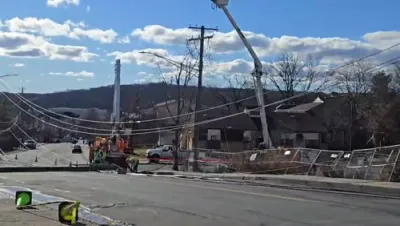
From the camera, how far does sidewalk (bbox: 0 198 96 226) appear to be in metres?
12.1

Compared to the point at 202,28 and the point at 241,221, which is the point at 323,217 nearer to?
the point at 241,221

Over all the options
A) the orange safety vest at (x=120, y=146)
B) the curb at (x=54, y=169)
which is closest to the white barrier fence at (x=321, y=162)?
the curb at (x=54, y=169)

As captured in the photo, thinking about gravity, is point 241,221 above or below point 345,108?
below

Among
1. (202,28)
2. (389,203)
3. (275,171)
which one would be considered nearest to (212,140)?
(202,28)

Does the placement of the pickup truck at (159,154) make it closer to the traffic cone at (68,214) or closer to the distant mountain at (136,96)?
the distant mountain at (136,96)

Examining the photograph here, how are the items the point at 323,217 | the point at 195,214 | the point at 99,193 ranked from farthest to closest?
the point at 99,193 < the point at 195,214 < the point at 323,217

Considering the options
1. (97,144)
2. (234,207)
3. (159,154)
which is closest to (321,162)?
(234,207)

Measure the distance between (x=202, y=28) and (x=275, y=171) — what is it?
2056cm

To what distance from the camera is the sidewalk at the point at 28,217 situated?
39.6ft

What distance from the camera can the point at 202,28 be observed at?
51.1m

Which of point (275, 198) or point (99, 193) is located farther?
point (99, 193)

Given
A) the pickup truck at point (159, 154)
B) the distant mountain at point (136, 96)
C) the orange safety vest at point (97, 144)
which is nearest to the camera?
the orange safety vest at point (97, 144)

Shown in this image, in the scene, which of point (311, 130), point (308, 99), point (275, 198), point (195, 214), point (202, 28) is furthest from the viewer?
point (308, 99)

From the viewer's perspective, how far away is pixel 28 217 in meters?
13.1
